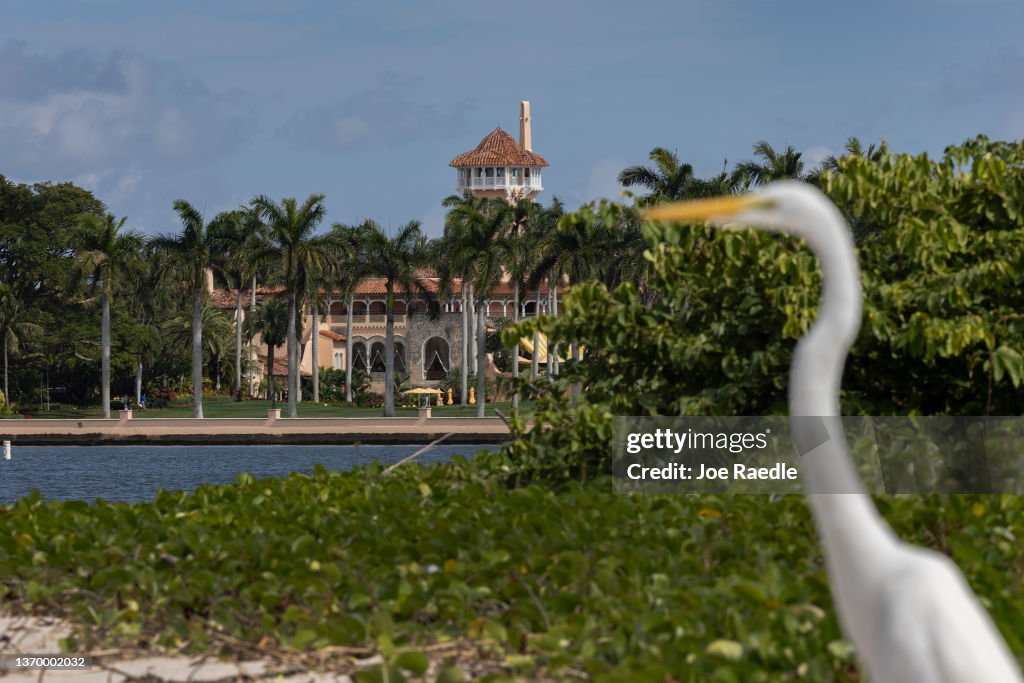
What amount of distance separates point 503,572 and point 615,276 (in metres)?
48.7

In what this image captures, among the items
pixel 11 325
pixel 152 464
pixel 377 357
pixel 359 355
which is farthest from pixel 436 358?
pixel 152 464

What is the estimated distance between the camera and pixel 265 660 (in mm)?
5977

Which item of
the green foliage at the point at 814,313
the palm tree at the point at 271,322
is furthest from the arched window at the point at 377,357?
the green foliage at the point at 814,313

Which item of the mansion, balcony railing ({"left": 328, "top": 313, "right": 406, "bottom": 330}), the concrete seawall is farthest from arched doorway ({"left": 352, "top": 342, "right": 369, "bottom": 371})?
the concrete seawall

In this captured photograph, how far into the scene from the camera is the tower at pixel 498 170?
368ft

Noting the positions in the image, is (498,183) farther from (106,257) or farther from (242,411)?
(106,257)

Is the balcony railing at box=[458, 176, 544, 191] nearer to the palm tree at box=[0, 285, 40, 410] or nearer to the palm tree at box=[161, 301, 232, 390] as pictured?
the palm tree at box=[161, 301, 232, 390]

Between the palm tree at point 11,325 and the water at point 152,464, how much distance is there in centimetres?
1834

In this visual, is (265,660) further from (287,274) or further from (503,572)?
(287,274)

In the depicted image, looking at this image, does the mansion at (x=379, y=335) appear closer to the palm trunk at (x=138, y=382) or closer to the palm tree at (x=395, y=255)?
the palm trunk at (x=138, y=382)

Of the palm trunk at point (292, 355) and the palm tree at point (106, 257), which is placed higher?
the palm tree at point (106, 257)

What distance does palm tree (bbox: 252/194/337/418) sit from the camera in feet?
184

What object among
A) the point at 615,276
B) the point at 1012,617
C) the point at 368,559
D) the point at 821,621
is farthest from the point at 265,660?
the point at 615,276

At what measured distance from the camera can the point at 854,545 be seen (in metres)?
3.43
